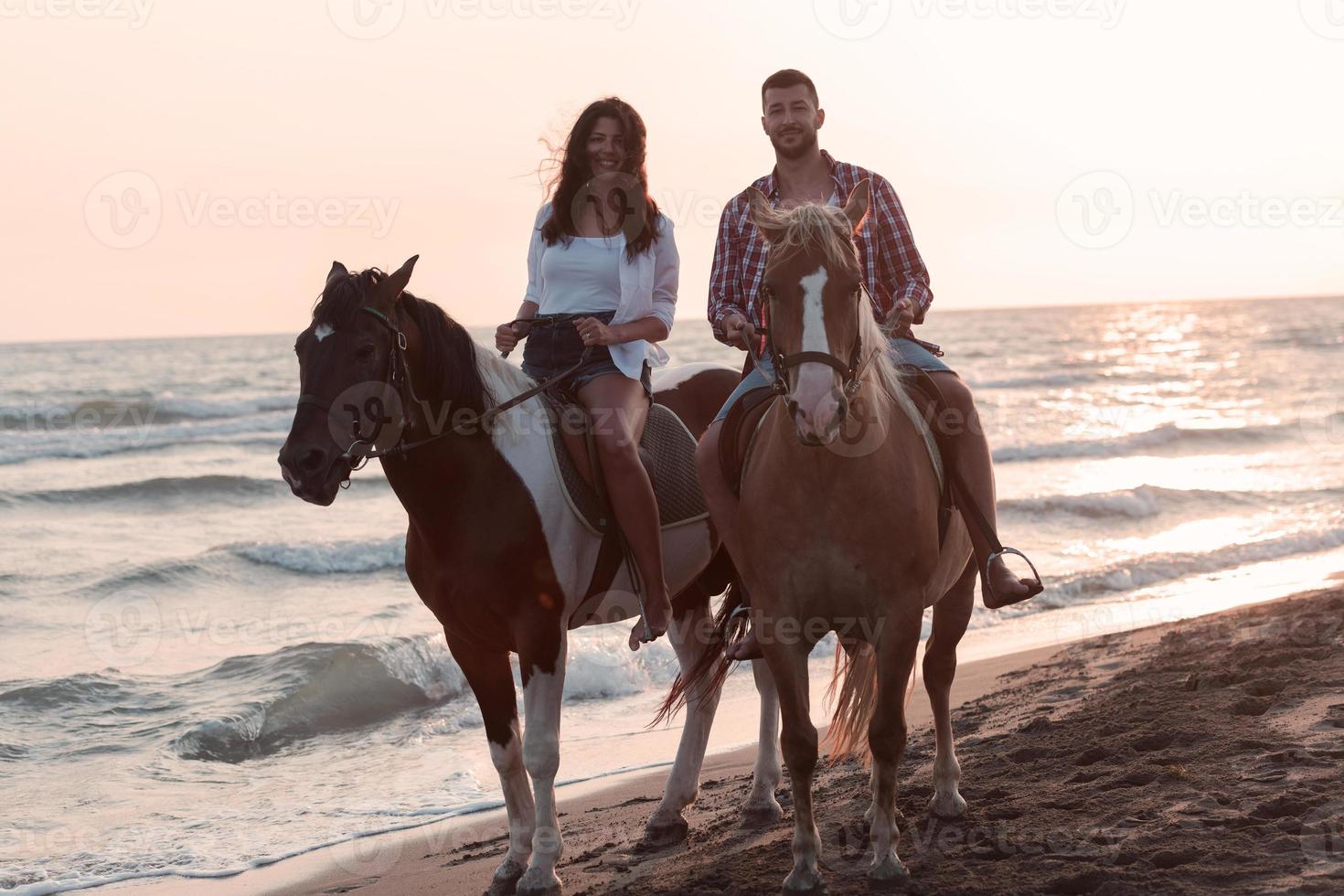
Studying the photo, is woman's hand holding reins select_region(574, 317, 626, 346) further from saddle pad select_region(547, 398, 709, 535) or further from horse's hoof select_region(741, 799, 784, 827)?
horse's hoof select_region(741, 799, 784, 827)

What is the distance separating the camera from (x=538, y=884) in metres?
4.34

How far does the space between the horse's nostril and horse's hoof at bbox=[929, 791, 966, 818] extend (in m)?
2.66

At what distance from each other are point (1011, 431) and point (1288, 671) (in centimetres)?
1914

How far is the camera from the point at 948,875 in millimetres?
3857

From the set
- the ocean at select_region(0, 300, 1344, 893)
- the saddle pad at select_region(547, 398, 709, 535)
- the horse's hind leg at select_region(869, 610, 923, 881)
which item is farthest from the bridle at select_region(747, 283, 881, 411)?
the ocean at select_region(0, 300, 1344, 893)

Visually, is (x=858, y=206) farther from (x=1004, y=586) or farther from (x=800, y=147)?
(x=1004, y=586)

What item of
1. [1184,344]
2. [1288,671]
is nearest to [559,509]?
[1288,671]

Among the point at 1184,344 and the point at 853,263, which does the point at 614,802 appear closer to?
the point at 853,263

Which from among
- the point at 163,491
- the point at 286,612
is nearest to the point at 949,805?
the point at 286,612

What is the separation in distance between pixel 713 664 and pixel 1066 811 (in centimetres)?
165

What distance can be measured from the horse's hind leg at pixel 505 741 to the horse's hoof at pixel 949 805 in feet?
5.07

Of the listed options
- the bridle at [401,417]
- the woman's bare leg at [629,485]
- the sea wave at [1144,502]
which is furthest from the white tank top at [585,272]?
the sea wave at [1144,502]

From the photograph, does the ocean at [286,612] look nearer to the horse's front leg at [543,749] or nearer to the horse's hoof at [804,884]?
the horse's front leg at [543,749]

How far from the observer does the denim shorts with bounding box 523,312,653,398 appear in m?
4.91
